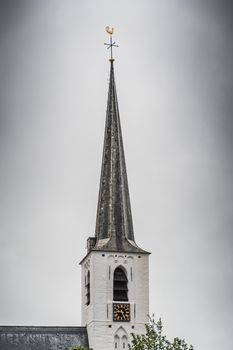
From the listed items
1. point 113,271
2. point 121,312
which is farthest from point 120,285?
point 121,312

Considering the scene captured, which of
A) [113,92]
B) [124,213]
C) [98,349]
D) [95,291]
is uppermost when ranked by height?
[113,92]

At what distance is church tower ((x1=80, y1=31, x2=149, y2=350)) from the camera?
222 ft

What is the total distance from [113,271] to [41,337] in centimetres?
699

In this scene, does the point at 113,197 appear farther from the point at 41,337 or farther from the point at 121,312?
the point at 41,337

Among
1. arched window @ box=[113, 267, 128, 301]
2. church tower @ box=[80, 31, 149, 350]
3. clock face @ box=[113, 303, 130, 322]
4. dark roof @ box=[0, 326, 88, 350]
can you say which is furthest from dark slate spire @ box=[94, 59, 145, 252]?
dark roof @ box=[0, 326, 88, 350]

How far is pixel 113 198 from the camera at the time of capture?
71.6 m

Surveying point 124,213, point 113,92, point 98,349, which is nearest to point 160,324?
point 98,349

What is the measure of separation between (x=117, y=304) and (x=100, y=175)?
10.8 meters

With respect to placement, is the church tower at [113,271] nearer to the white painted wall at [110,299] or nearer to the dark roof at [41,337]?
the white painted wall at [110,299]

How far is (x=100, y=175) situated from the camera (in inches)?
2908

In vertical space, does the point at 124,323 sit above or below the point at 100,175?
below

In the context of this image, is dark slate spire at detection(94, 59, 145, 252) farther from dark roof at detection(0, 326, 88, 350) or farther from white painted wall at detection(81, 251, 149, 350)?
dark roof at detection(0, 326, 88, 350)

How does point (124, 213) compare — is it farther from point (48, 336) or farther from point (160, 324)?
point (160, 324)

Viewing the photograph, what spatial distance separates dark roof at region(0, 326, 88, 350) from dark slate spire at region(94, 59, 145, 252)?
21.0ft
